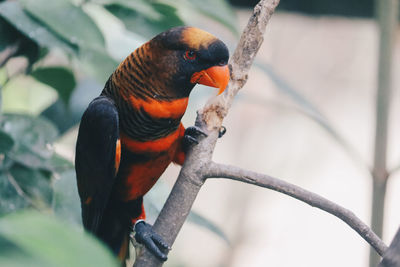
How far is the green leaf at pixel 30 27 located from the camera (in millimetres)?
902

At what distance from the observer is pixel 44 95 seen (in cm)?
159

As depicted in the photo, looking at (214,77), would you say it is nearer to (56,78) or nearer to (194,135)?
Answer: (194,135)

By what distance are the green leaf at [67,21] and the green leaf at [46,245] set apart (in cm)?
62

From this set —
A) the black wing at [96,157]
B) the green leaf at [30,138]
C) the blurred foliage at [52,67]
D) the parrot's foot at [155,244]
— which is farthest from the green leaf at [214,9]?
the parrot's foot at [155,244]

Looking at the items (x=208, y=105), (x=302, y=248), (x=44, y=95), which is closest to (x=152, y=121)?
(x=208, y=105)

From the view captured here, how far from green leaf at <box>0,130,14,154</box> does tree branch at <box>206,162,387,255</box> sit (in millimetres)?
420

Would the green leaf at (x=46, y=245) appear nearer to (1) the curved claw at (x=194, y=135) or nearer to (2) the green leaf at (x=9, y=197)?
(1) the curved claw at (x=194, y=135)

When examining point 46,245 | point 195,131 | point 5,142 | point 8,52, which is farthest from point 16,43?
point 46,245

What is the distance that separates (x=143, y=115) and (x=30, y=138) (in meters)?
0.25

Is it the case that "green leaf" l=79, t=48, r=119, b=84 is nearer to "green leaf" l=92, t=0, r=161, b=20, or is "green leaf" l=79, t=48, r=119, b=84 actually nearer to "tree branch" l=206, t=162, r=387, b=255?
"green leaf" l=92, t=0, r=161, b=20

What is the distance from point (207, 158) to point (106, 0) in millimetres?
506

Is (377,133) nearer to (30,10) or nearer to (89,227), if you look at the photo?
(89,227)

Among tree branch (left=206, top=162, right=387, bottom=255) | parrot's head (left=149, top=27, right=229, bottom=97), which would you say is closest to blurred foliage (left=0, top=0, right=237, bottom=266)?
parrot's head (left=149, top=27, right=229, bottom=97)

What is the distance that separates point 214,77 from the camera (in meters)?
0.82
